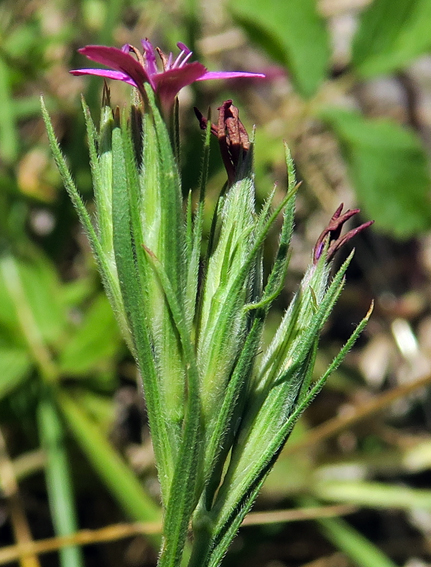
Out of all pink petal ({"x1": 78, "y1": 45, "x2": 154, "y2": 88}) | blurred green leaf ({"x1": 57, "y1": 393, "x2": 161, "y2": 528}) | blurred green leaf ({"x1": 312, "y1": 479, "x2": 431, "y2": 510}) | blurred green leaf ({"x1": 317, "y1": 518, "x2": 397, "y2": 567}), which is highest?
pink petal ({"x1": 78, "y1": 45, "x2": 154, "y2": 88})

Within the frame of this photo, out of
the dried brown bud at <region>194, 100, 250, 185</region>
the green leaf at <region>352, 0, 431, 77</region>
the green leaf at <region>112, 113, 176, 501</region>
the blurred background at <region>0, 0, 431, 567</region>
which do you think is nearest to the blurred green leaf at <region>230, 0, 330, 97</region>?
the blurred background at <region>0, 0, 431, 567</region>

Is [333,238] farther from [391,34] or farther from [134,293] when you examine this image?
[391,34]

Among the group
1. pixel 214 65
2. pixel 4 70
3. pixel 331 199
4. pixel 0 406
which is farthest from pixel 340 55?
pixel 0 406

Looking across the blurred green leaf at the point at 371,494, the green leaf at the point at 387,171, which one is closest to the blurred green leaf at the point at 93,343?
the blurred green leaf at the point at 371,494

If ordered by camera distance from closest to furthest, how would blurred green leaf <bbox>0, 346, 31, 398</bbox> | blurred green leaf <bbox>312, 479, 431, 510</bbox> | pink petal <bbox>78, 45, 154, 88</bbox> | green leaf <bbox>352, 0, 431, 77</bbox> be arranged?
1. pink petal <bbox>78, 45, 154, 88</bbox>
2. blurred green leaf <bbox>0, 346, 31, 398</bbox>
3. blurred green leaf <bbox>312, 479, 431, 510</bbox>
4. green leaf <bbox>352, 0, 431, 77</bbox>

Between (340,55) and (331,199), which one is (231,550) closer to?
(331,199)

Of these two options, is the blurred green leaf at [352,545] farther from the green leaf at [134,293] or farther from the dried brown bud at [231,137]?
the dried brown bud at [231,137]

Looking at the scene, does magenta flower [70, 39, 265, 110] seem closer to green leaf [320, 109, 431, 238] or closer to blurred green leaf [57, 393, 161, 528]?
blurred green leaf [57, 393, 161, 528]

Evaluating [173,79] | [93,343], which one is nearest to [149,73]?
[173,79]
